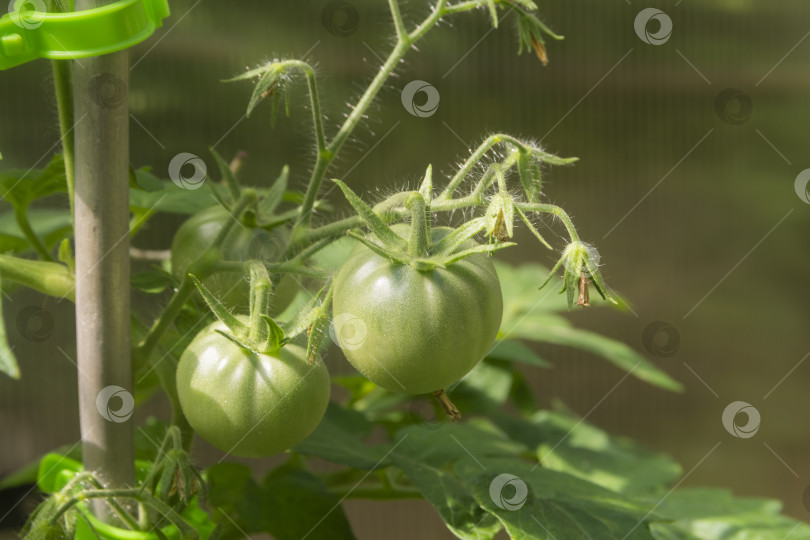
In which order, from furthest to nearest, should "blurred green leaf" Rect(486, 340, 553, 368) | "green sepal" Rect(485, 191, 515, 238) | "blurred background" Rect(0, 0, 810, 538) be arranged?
"blurred background" Rect(0, 0, 810, 538)
"blurred green leaf" Rect(486, 340, 553, 368)
"green sepal" Rect(485, 191, 515, 238)

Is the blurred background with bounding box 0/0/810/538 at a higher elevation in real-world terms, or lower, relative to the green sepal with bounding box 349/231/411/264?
higher

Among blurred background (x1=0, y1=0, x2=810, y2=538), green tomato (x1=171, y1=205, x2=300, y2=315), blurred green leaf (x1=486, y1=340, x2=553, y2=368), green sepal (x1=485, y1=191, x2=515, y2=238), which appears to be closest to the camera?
green sepal (x1=485, y1=191, x2=515, y2=238)

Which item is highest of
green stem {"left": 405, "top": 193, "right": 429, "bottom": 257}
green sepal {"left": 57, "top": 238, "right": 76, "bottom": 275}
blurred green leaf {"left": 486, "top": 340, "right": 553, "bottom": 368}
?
blurred green leaf {"left": 486, "top": 340, "right": 553, "bottom": 368}

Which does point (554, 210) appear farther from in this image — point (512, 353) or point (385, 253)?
point (512, 353)

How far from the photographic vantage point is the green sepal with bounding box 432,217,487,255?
27cm

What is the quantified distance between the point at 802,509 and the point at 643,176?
1.70 ft

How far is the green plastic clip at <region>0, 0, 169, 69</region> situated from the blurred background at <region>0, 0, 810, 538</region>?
0.44 metres

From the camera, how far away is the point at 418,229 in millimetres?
268

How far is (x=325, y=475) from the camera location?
540 mm

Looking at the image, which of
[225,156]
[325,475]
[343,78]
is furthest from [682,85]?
[325,475]

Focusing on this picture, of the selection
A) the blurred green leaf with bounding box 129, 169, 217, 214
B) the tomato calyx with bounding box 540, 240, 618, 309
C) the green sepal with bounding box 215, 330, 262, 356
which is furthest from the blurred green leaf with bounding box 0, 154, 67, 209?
the tomato calyx with bounding box 540, 240, 618, 309

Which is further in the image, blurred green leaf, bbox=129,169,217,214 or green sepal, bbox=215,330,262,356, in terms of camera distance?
blurred green leaf, bbox=129,169,217,214

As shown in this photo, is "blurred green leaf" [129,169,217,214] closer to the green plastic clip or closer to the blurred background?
the green plastic clip

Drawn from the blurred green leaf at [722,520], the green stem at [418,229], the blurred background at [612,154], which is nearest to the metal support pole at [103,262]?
the green stem at [418,229]
